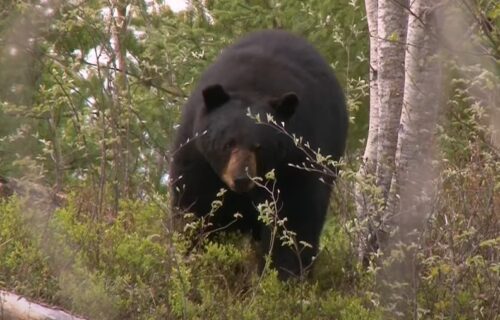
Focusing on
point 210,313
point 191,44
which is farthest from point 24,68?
point 191,44

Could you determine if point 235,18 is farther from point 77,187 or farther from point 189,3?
point 77,187

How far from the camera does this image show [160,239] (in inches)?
285

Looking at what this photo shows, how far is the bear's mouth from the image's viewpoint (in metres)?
6.98

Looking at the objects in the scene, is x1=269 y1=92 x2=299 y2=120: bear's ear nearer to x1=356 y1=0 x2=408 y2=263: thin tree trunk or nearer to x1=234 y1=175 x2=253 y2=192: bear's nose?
x1=234 y1=175 x2=253 y2=192: bear's nose

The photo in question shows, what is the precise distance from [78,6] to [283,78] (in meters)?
2.12

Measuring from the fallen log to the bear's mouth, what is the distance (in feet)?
4.66

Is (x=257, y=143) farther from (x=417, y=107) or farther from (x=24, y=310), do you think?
(x=24, y=310)

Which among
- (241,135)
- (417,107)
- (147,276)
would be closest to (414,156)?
(417,107)

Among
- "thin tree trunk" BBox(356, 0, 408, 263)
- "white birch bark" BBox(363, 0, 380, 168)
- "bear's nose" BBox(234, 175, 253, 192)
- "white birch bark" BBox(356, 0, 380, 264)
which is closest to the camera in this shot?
"bear's nose" BBox(234, 175, 253, 192)

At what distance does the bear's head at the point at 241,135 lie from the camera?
718 cm

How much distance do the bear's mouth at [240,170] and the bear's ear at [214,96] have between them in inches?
12.9

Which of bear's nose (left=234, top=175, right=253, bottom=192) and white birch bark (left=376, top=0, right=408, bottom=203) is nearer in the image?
bear's nose (left=234, top=175, right=253, bottom=192)

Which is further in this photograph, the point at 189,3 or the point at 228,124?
the point at 189,3

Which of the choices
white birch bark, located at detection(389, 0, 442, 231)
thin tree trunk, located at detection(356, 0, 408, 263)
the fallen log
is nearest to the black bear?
thin tree trunk, located at detection(356, 0, 408, 263)
